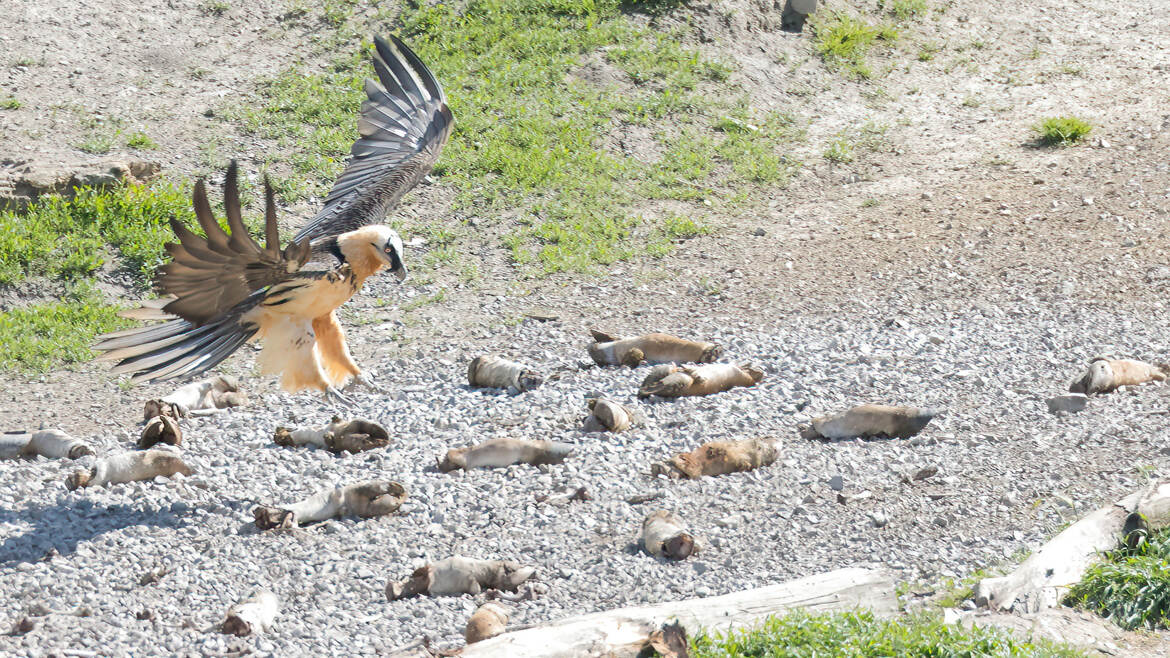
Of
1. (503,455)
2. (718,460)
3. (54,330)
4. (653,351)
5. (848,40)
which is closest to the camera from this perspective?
(718,460)

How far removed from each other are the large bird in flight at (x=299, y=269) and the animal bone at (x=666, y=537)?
2.02 meters

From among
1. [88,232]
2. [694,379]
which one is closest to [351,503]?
[694,379]

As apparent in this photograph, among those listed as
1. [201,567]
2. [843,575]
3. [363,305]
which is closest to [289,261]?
[201,567]

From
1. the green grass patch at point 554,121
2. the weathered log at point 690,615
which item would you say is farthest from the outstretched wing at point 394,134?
the weathered log at point 690,615

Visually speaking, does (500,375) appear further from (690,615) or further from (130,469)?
(690,615)

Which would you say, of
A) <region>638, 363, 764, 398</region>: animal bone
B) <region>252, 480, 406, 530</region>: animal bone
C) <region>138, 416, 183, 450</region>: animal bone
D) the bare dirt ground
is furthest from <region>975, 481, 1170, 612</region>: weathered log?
<region>138, 416, 183, 450</region>: animal bone

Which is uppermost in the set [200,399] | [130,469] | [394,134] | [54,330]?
[394,134]

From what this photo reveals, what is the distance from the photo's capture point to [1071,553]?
15.0 feet

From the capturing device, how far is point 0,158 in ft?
32.7

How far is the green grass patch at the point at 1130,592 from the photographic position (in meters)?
4.35

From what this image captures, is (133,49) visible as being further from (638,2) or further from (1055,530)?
(1055,530)

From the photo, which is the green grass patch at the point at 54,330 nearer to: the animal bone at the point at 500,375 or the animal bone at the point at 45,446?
the animal bone at the point at 45,446

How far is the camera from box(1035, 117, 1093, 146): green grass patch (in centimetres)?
1161

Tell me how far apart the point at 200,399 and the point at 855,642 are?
14.3 ft
